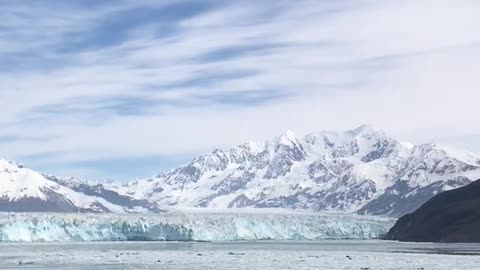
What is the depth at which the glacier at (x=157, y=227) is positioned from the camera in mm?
131875

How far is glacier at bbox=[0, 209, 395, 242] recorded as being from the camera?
433ft

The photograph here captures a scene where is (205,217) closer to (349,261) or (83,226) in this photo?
(83,226)

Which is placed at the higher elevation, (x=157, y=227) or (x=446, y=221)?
(x=157, y=227)

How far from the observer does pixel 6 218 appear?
128125 millimetres

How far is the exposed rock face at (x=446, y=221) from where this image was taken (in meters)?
132

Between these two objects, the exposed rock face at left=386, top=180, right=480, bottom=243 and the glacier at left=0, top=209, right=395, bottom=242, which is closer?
the glacier at left=0, top=209, right=395, bottom=242

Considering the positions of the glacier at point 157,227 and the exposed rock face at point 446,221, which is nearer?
the glacier at point 157,227

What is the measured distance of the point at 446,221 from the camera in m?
141

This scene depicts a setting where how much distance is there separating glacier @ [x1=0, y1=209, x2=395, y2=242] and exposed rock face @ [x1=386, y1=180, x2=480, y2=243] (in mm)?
13474

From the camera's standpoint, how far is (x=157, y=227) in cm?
13812

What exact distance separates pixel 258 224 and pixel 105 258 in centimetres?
→ 7104

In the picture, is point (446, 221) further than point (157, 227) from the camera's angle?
Yes

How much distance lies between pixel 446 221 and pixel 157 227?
45.7 m

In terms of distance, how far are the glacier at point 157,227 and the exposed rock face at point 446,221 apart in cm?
1347
